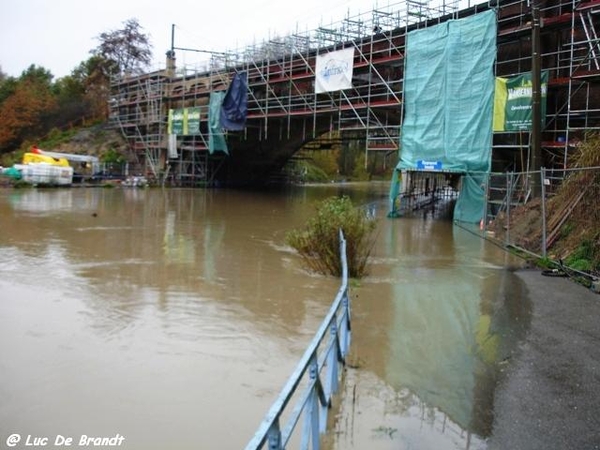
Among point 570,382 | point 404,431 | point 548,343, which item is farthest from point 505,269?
point 404,431

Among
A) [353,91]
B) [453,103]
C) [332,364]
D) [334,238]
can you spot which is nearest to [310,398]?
[332,364]

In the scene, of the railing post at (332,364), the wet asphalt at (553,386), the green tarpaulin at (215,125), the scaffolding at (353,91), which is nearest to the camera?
the wet asphalt at (553,386)

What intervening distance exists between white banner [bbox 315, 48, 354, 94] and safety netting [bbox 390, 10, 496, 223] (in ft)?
14.4

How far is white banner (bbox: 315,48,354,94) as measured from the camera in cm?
2961

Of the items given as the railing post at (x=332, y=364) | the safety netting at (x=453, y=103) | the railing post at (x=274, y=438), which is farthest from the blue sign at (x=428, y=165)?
the railing post at (x=274, y=438)

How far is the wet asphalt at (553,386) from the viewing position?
4.60 m

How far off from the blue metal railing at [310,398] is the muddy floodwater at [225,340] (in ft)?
1.12

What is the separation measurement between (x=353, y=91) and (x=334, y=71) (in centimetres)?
149

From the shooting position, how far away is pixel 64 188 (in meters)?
38.7

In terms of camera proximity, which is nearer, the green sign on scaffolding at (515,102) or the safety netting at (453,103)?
the green sign on scaffolding at (515,102)

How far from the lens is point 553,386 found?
562 cm

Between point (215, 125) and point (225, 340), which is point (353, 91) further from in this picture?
point (225, 340)

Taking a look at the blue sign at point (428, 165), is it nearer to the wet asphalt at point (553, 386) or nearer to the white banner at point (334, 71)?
the white banner at point (334, 71)

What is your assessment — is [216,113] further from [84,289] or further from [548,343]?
[548,343]
